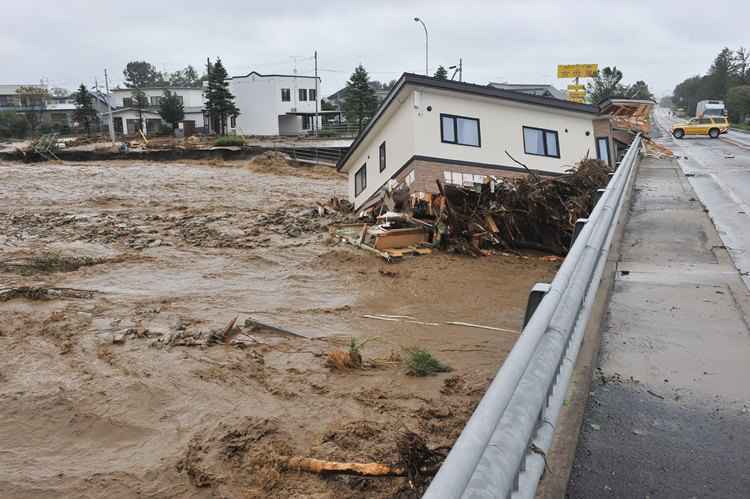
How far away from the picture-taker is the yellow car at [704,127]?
46438mm

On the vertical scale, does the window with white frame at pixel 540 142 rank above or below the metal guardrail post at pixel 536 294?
above

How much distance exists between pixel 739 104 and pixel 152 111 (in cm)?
7309

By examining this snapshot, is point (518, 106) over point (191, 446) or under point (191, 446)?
over

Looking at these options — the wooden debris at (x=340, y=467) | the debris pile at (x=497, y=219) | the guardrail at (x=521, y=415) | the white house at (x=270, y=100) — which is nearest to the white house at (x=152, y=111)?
the white house at (x=270, y=100)

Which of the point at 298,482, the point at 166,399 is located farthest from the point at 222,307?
the point at 298,482

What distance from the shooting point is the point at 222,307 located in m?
11.3

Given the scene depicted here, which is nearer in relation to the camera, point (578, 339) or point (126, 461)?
point (578, 339)

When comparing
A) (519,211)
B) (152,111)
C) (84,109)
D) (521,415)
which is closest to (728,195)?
(519,211)

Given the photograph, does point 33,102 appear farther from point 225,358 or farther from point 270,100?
point 225,358

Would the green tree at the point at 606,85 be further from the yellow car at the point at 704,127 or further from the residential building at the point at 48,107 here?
the residential building at the point at 48,107

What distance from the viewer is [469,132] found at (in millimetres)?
18844

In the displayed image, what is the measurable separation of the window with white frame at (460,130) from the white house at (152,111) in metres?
55.1

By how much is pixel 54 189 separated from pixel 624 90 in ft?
251

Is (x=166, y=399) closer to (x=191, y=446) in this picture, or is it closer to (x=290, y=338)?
(x=191, y=446)
